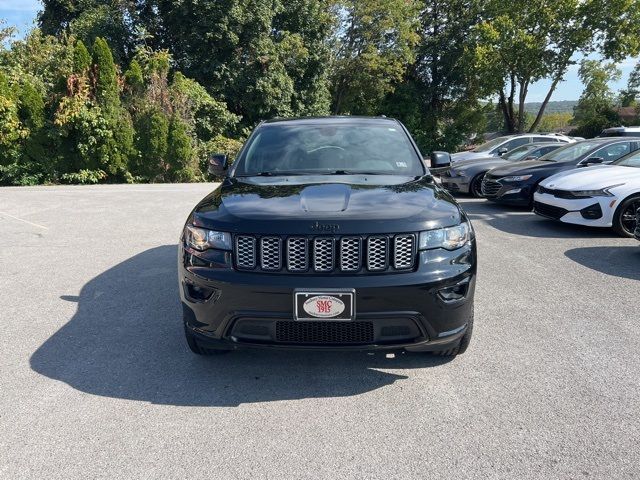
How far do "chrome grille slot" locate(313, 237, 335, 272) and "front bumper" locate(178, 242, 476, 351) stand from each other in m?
0.06

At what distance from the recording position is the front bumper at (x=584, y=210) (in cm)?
757

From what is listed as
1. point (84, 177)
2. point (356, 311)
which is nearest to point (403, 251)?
point (356, 311)

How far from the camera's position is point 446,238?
3.12 meters

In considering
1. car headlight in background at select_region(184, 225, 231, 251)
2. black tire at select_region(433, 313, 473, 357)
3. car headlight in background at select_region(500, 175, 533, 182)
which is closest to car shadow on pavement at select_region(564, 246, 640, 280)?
car headlight in background at select_region(500, 175, 533, 182)

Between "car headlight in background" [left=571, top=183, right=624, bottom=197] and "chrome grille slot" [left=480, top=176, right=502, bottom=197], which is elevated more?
"car headlight in background" [left=571, top=183, right=624, bottom=197]

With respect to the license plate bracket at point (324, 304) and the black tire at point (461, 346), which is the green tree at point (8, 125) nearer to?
the license plate bracket at point (324, 304)

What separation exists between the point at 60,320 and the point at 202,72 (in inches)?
747

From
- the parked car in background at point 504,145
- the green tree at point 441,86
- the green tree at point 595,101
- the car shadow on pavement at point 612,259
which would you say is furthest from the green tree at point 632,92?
the car shadow on pavement at point 612,259

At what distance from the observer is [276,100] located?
2316 cm

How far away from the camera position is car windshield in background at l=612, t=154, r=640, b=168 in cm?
819

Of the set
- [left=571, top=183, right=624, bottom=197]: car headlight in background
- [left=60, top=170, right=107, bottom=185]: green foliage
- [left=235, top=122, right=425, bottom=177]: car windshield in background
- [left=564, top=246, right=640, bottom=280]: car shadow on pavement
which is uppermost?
[left=235, top=122, right=425, bottom=177]: car windshield in background

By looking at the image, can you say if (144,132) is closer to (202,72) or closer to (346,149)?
(202,72)

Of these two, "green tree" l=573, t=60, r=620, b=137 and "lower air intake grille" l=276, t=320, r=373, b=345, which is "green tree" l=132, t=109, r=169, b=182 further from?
"green tree" l=573, t=60, r=620, b=137

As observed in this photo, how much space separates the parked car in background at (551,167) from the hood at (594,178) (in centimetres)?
125
